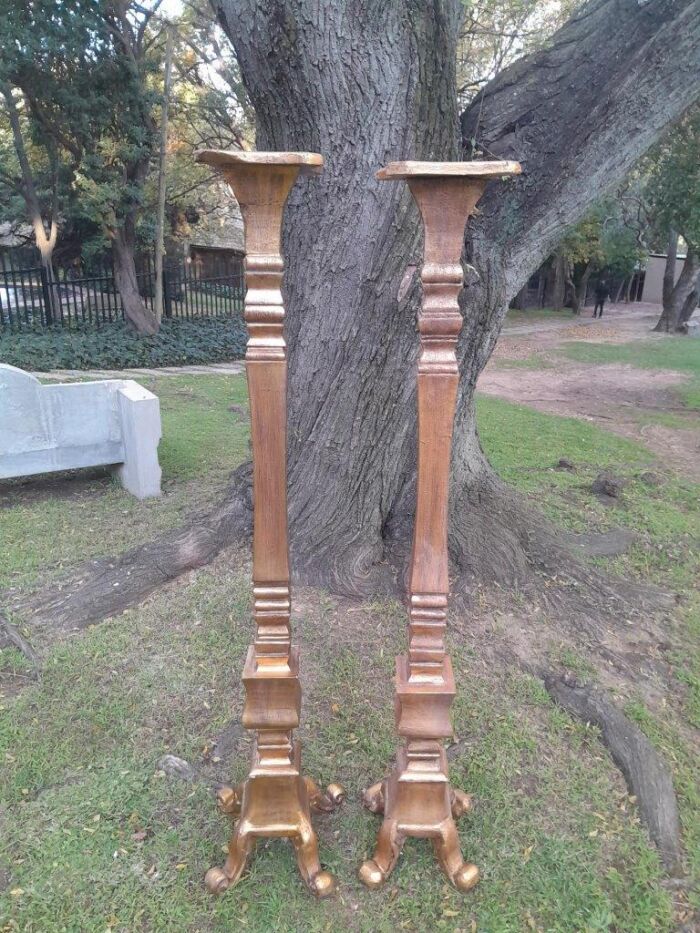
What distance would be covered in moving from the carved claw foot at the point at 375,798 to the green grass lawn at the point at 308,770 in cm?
4

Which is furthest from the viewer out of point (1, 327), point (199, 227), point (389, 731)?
point (199, 227)

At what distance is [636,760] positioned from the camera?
274 cm

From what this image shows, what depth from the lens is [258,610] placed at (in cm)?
212

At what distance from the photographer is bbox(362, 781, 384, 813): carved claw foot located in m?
2.46

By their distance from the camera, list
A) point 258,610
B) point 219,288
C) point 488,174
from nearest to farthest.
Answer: point 488,174 < point 258,610 < point 219,288

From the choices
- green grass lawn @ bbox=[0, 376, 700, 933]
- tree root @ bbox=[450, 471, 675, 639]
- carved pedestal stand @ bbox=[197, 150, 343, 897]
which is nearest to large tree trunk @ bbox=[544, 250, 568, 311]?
tree root @ bbox=[450, 471, 675, 639]

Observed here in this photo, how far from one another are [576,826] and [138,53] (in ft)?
43.5

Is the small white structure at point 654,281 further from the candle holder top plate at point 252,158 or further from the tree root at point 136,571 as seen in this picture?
the candle holder top plate at point 252,158

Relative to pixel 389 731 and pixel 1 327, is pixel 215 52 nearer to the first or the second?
pixel 1 327

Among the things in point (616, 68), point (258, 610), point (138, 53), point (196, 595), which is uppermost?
point (138, 53)

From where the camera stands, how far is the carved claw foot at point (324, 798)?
2.49m

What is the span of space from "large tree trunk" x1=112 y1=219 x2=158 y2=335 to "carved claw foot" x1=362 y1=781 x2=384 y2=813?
11.2 metres

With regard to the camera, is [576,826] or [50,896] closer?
[50,896]

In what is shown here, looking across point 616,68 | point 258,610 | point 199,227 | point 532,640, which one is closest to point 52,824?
point 258,610
